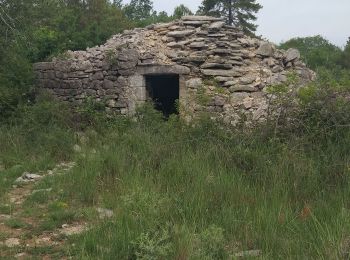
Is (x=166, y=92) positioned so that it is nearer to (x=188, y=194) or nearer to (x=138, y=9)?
(x=188, y=194)

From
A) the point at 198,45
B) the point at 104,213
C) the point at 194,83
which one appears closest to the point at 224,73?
the point at 194,83

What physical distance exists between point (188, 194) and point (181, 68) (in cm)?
493

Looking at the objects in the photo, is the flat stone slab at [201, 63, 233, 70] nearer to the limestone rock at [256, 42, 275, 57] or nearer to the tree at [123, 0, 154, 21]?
the limestone rock at [256, 42, 275, 57]

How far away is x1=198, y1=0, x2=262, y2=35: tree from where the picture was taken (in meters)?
26.0

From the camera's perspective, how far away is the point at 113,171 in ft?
19.9

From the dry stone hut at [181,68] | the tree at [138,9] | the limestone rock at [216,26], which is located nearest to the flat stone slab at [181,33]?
the dry stone hut at [181,68]

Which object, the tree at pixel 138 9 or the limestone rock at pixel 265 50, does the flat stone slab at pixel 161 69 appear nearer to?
the limestone rock at pixel 265 50

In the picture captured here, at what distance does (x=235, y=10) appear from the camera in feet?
88.2

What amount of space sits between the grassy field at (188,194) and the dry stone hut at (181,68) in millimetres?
1788

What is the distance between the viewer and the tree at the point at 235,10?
2605cm

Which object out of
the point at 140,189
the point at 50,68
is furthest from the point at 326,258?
the point at 50,68

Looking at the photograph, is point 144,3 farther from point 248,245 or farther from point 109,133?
point 248,245

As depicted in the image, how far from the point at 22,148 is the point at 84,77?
2.66 meters

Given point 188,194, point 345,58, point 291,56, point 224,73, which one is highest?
point 345,58
